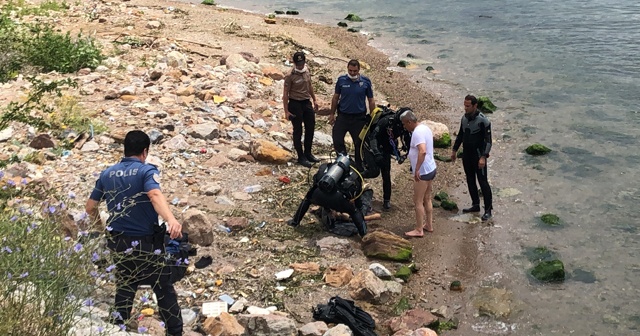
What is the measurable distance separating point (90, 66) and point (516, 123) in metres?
9.16

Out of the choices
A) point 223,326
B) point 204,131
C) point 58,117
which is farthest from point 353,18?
point 223,326

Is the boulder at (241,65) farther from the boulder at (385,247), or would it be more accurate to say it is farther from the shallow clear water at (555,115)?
the boulder at (385,247)

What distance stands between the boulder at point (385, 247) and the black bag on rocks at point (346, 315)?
1390 mm

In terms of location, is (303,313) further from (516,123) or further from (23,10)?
(23,10)

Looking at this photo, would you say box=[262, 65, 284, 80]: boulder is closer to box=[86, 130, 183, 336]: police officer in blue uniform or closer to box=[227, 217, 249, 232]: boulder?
box=[227, 217, 249, 232]: boulder

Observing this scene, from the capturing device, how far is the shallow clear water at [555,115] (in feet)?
25.3

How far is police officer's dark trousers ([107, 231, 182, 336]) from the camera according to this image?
484 cm

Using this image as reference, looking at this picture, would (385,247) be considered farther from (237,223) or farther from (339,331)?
(339,331)

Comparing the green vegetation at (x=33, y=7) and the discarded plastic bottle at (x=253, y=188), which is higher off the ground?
the green vegetation at (x=33, y=7)

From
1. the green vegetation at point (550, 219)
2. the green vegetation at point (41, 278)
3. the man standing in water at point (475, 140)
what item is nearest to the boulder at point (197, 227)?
the green vegetation at point (41, 278)

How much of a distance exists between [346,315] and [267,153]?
4.15 metres

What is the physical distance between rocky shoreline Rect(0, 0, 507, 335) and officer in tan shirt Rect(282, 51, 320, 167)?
37cm

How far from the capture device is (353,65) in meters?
8.87

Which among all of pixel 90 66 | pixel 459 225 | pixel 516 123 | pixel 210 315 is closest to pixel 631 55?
pixel 516 123
